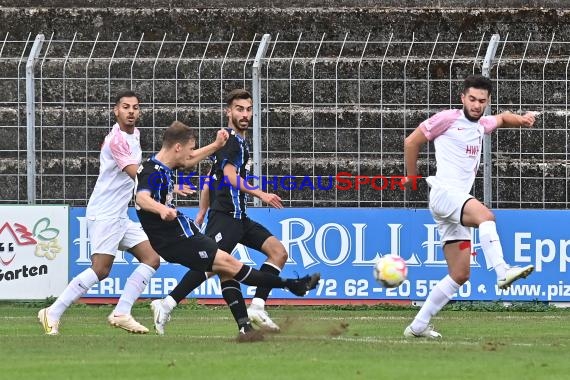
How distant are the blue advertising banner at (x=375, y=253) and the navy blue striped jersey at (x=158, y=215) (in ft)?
18.1

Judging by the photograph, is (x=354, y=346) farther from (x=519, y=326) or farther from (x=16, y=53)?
(x=16, y=53)

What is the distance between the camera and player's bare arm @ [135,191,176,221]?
11.5 metres

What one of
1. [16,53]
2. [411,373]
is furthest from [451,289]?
[16,53]

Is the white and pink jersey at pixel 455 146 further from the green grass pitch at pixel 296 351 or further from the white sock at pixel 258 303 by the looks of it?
the white sock at pixel 258 303

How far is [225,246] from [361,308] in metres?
4.49

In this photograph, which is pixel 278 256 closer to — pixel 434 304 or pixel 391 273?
pixel 391 273

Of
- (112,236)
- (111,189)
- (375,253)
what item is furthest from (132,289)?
(375,253)

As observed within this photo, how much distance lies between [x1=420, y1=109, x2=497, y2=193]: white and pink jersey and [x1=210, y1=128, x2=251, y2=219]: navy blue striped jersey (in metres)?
1.74

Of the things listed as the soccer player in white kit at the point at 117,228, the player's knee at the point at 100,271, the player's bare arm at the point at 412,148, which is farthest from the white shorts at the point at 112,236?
the player's bare arm at the point at 412,148

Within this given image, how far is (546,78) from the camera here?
18797 millimetres

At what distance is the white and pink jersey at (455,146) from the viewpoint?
12.6 metres

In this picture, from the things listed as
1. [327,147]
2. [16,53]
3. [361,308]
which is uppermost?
[16,53]

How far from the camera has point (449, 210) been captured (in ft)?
40.4

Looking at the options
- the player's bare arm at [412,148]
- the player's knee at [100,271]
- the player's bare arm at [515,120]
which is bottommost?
the player's knee at [100,271]
